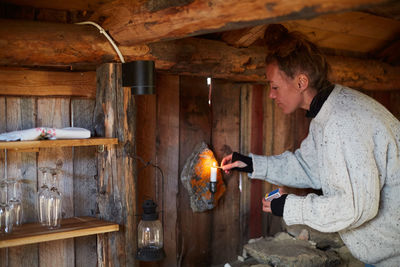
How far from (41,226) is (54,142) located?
0.46m

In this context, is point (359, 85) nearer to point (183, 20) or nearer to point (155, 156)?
point (155, 156)

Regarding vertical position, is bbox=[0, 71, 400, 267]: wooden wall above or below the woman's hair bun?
below

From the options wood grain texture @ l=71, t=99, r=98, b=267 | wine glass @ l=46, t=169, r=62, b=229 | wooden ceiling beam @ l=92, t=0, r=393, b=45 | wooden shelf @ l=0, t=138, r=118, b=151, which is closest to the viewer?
wooden ceiling beam @ l=92, t=0, r=393, b=45

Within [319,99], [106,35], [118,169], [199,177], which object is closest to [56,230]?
[118,169]

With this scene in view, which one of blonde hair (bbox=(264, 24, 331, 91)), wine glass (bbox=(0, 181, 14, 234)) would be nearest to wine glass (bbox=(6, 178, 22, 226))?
wine glass (bbox=(0, 181, 14, 234))

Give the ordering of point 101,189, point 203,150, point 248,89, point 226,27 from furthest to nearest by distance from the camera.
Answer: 1. point 248,89
2. point 203,150
3. point 101,189
4. point 226,27

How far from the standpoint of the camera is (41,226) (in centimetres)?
199

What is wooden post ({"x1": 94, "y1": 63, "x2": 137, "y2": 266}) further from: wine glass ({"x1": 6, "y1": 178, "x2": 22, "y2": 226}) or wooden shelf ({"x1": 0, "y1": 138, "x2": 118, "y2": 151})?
wine glass ({"x1": 6, "y1": 178, "x2": 22, "y2": 226})

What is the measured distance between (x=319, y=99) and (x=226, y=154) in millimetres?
1072

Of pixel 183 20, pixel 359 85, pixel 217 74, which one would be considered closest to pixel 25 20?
pixel 183 20

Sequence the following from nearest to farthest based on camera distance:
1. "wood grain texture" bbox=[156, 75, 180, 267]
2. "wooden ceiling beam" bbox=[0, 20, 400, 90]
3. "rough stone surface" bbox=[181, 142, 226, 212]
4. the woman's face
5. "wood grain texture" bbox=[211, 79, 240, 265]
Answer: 1. "wooden ceiling beam" bbox=[0, 20, 400, 90]
2. the woman's face
3. "wood grain texture" bbox=[156, 75, 180, 267]
4. "rough stone surface" bbox=[181, 142, 226, 212]
5. "wood grain texture" bbox=[211, 79, 240, 265]

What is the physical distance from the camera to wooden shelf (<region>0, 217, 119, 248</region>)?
1.77 meters

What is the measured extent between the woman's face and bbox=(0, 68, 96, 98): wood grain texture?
957 mm

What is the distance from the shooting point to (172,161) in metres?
2.67
